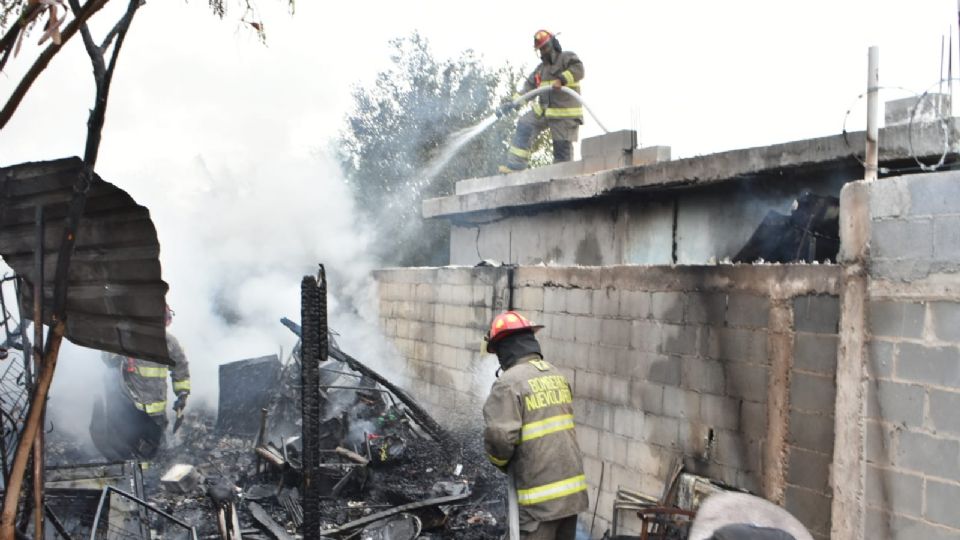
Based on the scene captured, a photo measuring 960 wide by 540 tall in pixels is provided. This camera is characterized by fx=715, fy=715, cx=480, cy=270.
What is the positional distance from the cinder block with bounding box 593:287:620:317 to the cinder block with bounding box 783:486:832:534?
2.12 meters

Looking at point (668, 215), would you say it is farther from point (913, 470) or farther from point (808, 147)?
point (913, 470)

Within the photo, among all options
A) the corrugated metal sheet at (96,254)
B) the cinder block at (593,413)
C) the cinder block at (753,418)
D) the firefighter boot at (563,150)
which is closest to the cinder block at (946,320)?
the cinder block at (753,418)

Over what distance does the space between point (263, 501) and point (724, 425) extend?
452 cm

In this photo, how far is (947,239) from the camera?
363 cm

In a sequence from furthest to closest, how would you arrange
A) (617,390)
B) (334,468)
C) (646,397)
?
1. (334,468)
2. (617,390)
3. (646,397)

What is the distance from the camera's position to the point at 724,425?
16.4 feet

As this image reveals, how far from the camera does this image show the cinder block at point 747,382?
474cm

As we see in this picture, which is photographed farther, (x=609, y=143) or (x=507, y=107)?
(x=507, y=107)

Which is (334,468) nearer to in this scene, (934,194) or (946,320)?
(946,320)

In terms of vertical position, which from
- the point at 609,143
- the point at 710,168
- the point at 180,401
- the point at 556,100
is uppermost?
the point at 556,100

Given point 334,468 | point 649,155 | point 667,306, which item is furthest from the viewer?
point 649,155

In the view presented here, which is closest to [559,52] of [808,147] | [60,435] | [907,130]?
[808,147]

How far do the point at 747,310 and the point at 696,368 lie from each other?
0.65m

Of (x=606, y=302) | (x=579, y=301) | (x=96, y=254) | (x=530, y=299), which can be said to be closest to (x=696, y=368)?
(x=606, y=302)
